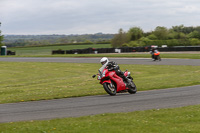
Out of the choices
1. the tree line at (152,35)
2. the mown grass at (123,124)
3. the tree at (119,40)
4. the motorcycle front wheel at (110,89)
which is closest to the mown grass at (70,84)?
the motorcycle front wheel at (110,89)

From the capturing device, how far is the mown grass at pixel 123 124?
7.16 meters

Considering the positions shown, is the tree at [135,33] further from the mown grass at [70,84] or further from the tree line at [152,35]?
the mown grass at [70,84]

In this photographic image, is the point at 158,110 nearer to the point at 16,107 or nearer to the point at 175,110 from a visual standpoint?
the point at 175,110

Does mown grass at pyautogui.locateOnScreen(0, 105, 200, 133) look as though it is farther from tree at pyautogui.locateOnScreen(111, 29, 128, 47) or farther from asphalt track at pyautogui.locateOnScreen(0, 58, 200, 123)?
tree at pyautogui.locateOnScreen(111, 29, 128, 47)

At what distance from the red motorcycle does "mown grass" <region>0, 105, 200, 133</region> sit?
14.1ft

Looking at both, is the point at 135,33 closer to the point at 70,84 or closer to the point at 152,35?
the point at 152,35

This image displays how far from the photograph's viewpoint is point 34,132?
7309 mm

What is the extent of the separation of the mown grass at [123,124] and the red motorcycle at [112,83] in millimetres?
4291

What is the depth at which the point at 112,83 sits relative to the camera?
13.9 meters

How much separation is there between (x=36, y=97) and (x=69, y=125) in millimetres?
6303

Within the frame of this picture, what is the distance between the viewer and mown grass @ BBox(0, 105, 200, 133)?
7.16 meters

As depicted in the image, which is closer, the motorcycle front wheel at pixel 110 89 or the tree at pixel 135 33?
the motorcycle front wheel at pixel 110 89

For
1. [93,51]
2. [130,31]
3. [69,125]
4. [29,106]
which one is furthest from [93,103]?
[130,31]

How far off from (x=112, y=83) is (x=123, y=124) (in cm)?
620
